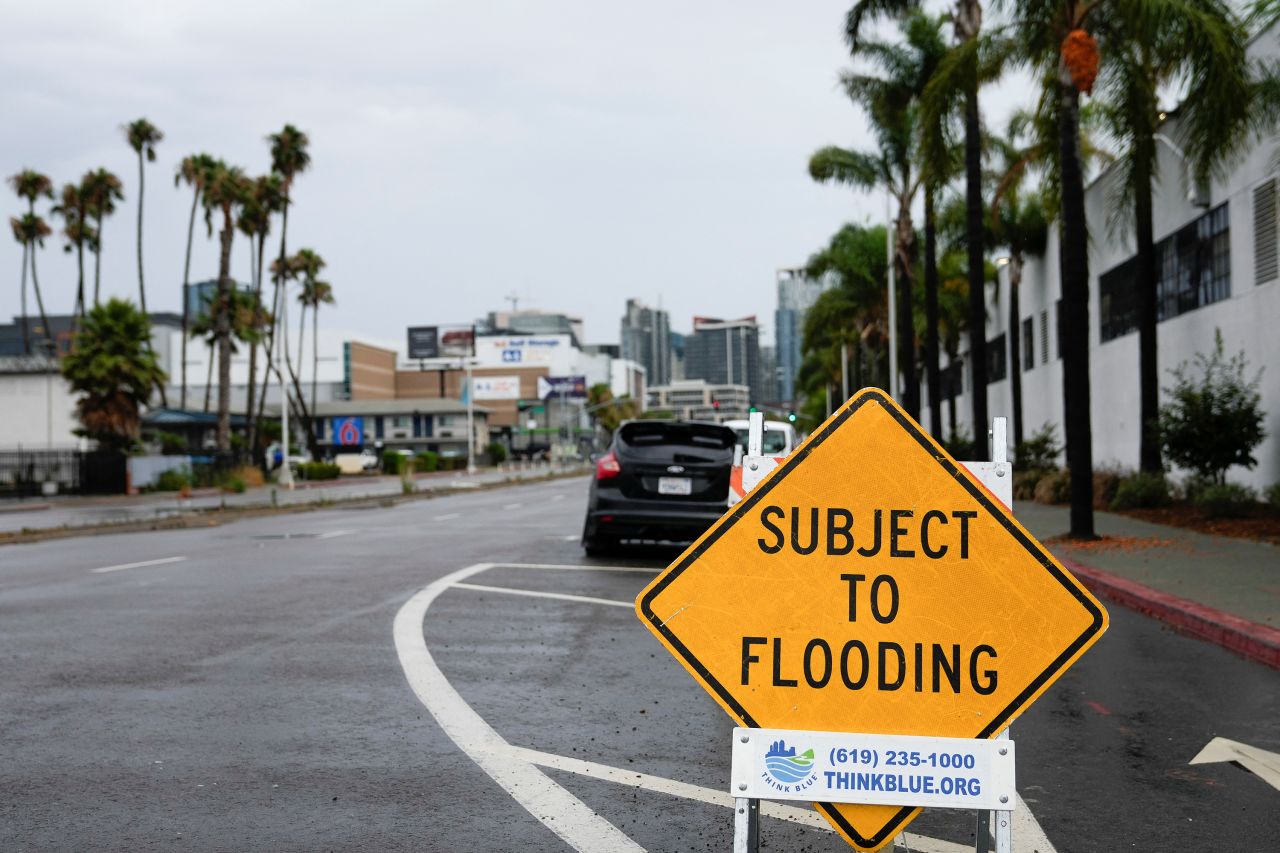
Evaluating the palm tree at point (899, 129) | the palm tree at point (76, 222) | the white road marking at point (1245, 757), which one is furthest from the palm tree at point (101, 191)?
the white road marking at point (1245, 757)

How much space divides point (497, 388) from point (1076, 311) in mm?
148841

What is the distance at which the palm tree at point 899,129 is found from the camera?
118 feet

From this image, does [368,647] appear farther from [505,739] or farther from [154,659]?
[505,739]

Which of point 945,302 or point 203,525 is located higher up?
point 945,302

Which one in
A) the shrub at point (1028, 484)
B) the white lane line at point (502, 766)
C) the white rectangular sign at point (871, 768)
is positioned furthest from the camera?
the shrub at point (1028, 484)

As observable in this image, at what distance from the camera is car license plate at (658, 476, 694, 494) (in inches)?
585

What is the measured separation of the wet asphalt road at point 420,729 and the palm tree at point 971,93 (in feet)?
35.8

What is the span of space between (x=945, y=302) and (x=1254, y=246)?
92.0 ft

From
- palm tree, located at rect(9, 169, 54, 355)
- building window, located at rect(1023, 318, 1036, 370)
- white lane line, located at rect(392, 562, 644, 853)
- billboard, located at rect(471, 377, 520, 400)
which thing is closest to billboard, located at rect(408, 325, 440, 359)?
billboard, located at rect(471, 377, 520, 400)

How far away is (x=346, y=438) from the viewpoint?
274 ft

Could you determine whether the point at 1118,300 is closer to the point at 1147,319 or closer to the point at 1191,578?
the point at 1147,319

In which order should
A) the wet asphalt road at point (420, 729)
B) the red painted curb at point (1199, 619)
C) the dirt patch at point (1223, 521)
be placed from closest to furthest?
1. the wet asphalt road at point (420, 729)
2. the red painted curb at point (1199, 619)
3. the dirt patch at point (1223, 521)

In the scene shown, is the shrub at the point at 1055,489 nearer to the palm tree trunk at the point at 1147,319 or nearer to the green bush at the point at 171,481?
the palm tree trunk at the point at 1147,319

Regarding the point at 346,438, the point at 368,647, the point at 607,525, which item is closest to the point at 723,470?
the point at 607,525
